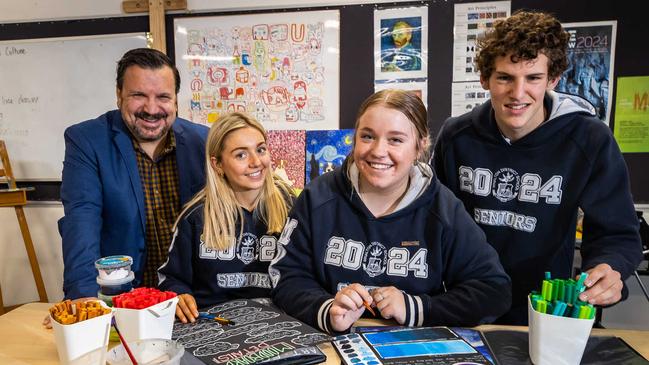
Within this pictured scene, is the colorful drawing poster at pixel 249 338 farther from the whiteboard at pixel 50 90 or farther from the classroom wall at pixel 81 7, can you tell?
the whiteboard at pixel 50 90

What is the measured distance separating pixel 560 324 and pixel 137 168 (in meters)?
1.61

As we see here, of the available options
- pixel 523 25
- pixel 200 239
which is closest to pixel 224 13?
pixel 200 239

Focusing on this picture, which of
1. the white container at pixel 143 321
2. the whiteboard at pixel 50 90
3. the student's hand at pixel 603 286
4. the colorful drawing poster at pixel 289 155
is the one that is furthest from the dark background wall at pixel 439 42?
the white container at pixel 143 321

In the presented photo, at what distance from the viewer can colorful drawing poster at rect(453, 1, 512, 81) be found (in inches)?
110

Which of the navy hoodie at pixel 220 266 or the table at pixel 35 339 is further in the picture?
the navy hoodie at pixel 220 266

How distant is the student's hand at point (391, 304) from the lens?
3.64 feet

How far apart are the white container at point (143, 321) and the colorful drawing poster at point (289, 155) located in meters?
2.12

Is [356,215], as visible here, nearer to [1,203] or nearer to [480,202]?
[480,202]

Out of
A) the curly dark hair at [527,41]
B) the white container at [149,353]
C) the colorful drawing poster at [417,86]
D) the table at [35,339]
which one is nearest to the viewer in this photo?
the white container at [149,353]

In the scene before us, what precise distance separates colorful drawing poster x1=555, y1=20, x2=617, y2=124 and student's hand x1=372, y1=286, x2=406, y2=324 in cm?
228

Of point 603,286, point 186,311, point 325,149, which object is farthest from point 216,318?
point 325,149

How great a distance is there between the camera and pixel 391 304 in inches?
43.8

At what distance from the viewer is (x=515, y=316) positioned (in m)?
1.52

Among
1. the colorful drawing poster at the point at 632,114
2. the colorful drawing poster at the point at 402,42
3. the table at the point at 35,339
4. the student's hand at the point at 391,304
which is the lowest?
the table at the point at 35,339
